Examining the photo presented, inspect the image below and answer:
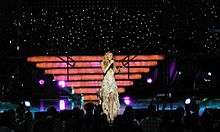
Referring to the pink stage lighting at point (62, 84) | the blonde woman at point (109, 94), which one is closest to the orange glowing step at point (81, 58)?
the pink stage lighting at point (62, 84)

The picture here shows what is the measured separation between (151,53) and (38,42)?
157 inches

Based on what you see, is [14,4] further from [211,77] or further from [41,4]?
[211,77]

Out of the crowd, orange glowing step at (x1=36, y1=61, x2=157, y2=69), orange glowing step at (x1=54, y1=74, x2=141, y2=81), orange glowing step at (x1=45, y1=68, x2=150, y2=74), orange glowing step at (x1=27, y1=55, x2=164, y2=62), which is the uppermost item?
orange glowing step at (x1=27, y1=55, x2=164, y2=62)

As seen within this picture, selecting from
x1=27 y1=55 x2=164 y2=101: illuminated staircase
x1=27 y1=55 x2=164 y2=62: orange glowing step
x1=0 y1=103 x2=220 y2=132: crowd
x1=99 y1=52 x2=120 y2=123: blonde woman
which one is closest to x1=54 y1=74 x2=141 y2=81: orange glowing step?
x1=27 y1=55 x2=164 y2=101: illuminated staircase

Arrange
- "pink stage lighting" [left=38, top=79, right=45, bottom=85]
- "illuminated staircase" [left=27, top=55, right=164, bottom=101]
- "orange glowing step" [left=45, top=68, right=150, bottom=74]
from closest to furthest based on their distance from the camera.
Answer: "pink stage lighting" [left=38, top=79, right=45, bottom=85]
"illuminated staircase" [left=27, top=55, right=164, bottom=101]
"orange glowing step" [left=45, top=68, right=150, bottom=74]

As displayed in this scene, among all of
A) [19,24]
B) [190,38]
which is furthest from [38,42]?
[190,38]

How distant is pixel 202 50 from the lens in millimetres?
20094

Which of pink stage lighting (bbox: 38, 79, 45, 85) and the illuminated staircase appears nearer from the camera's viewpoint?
pink stage lighting (bbox: 38, 79, 45, 85)

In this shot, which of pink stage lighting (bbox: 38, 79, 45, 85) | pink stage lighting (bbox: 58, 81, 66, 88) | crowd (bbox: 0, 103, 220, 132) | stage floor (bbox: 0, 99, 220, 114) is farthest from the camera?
pink stage lighting (bbox: 58, 81, 66, 88)

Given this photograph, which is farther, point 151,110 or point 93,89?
point 93,89

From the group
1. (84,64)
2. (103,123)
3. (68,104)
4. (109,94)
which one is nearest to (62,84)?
(84,64)

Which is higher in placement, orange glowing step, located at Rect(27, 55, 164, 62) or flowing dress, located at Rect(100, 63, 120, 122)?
orange glowing step, located at Rect(27, 55, 164, 62)

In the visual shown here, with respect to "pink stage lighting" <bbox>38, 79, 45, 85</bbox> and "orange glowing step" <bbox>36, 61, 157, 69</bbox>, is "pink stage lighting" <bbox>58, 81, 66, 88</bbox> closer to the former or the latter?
"orange glowing step" <bbox>36, 61, 157, 69</bbox>

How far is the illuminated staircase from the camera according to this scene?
20453 millimetres
